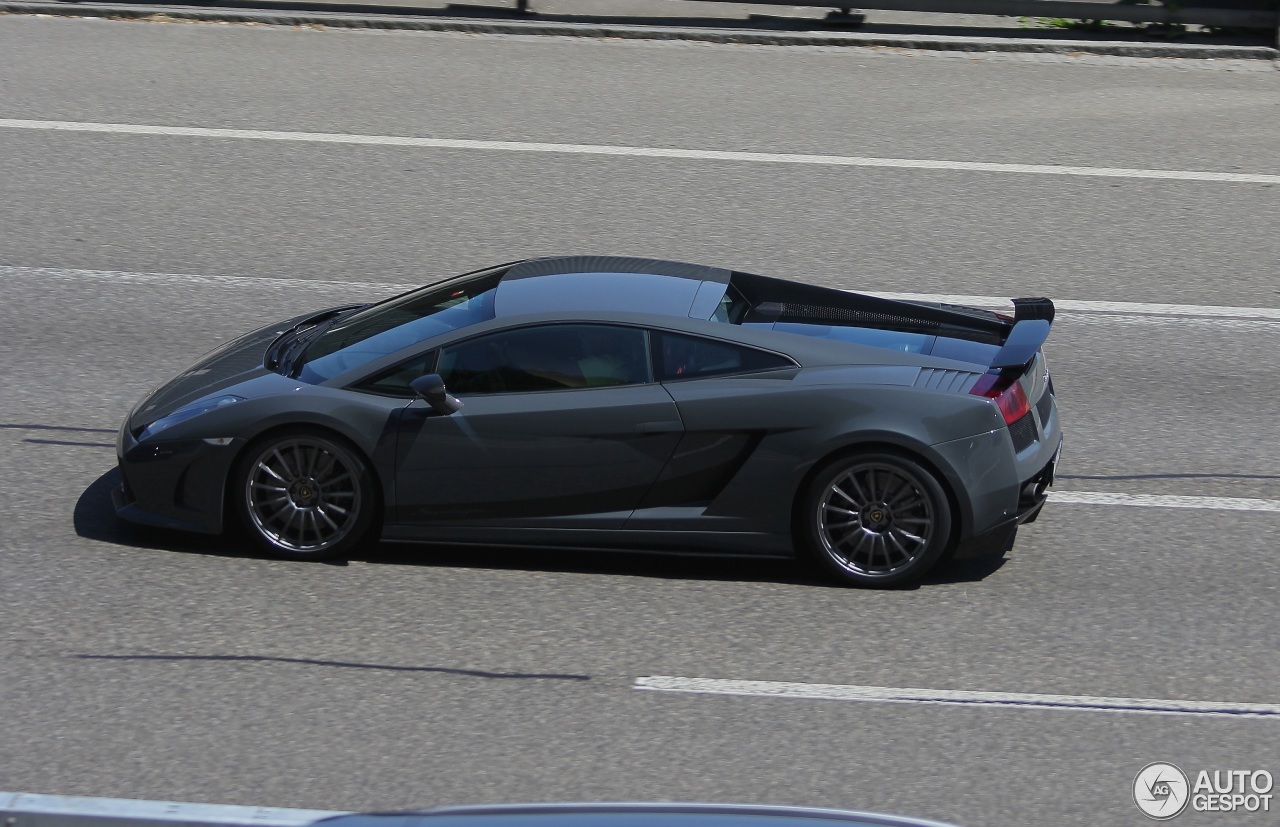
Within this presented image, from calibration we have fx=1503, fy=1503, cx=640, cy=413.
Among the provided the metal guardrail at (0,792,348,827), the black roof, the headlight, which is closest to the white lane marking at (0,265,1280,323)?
the black roof

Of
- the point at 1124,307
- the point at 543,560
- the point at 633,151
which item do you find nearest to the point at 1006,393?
the point at 543,560

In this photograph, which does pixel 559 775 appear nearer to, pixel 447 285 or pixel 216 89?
pixel 447 285

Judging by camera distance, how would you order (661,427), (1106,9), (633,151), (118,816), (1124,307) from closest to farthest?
(118,816)
(661,427)
(1124,307)
(633,151)
(1106,9)

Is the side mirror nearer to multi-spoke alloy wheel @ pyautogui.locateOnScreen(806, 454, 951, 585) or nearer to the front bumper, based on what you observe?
the front bumper

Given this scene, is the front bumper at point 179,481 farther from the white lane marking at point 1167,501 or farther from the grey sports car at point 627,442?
the white lane marking at point 1167,501

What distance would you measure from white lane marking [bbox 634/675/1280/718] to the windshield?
1999 mm

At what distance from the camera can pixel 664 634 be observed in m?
6.13

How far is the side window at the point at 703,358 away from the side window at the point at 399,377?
1023 millimetres

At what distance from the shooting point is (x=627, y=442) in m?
6.52

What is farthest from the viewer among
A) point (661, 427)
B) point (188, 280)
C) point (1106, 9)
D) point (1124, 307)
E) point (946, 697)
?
point (1106, 9)

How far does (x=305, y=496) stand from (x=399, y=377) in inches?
26.5

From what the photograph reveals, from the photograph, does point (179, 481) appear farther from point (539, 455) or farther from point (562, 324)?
point (562, 324)

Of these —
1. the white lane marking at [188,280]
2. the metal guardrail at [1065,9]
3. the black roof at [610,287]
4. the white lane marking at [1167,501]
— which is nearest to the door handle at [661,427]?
the black roof at [610,287]

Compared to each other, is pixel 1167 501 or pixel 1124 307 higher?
pixel 1124 307
